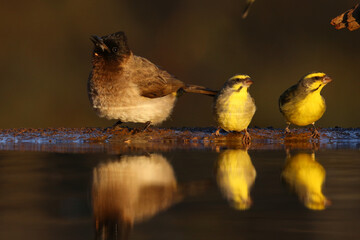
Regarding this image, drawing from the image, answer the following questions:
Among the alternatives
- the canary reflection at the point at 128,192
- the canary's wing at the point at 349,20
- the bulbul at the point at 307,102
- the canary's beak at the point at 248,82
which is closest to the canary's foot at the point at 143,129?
the canary's beak at the point at 248,82

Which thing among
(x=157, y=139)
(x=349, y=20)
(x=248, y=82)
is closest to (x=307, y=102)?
(x=248, y=82)

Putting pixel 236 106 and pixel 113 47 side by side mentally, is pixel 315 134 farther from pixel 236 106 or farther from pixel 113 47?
pixel 113 47

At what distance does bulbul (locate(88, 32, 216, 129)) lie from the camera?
821 centimetres

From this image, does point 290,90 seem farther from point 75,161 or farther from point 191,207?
point 191,207

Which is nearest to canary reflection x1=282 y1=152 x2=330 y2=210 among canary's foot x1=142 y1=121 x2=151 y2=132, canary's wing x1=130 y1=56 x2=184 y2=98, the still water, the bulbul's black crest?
the still water

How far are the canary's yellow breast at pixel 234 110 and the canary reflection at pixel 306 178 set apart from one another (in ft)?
4.30

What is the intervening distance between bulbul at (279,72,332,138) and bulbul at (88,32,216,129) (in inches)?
47.8

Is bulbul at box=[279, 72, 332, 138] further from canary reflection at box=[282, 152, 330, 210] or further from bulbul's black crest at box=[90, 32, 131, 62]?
bulbul's black crest at box=[90, 32, 131, 62]

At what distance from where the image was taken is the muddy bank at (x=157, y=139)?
23.9ft

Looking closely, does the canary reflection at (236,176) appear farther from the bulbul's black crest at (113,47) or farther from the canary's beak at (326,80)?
the bulbul's black crest at (113,47)

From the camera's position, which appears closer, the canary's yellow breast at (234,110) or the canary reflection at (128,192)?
the canary reflection at (128,192)

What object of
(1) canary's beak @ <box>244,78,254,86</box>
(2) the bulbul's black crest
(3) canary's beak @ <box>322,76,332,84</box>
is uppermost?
(2) the bulbul's black crest

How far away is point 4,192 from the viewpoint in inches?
175

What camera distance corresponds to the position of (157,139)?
26.1 feet
